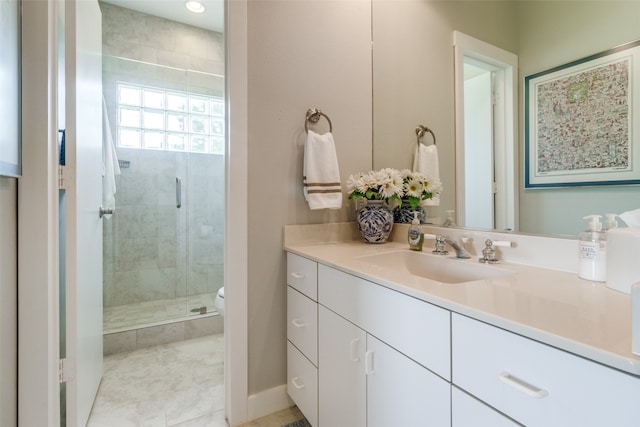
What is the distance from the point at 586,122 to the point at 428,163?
0.63 metres

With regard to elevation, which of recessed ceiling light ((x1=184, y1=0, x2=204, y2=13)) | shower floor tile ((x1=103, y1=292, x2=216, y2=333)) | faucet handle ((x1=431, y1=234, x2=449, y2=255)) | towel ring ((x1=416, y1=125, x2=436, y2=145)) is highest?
recessed ceiling light ((x1=184, y1=0, x2=204, y2=13))

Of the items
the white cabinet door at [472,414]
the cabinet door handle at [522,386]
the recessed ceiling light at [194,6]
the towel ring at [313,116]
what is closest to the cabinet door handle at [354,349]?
the white cabinet door at [472,414]

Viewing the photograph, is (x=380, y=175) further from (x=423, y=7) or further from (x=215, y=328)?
(x=215, y=328)

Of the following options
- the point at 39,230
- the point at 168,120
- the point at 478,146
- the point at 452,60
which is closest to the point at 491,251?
the point at 478,146

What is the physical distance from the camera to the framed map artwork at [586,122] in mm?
790

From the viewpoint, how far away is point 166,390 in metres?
1.61

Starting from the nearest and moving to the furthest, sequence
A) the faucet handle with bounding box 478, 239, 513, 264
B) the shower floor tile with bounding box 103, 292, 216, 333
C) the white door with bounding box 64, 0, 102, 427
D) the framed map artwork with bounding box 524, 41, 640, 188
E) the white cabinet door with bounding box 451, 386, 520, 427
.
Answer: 1. the white cabinet door with bounding box 451, 386, 520, 427
2. the framed map artwork with bounding box 524, 41, 640, 188
3. the faucet handle with bounding box 478, 239, 513, 264
4. the white door with bounding box 64, 0, 102, 427
5. the shower floor tile with bounding box 103, 292, 216, 333

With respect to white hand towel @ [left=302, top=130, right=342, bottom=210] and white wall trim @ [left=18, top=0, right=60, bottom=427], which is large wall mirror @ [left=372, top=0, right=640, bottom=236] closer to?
white hand towel @ [left=302, top=130, right=342, bottom=210]

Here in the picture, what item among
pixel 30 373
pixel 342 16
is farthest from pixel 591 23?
pixel 30 373

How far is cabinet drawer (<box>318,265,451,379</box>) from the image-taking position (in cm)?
66

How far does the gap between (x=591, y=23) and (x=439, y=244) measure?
0.80 m

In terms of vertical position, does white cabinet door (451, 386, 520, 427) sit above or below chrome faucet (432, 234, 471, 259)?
below

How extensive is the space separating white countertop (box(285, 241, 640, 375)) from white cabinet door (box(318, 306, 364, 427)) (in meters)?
0.21

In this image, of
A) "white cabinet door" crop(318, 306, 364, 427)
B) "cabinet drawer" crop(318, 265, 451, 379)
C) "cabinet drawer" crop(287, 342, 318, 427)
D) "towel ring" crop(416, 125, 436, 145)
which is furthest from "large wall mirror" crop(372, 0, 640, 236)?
"cabinet drawer" crop(287, 342, 318, 427)
